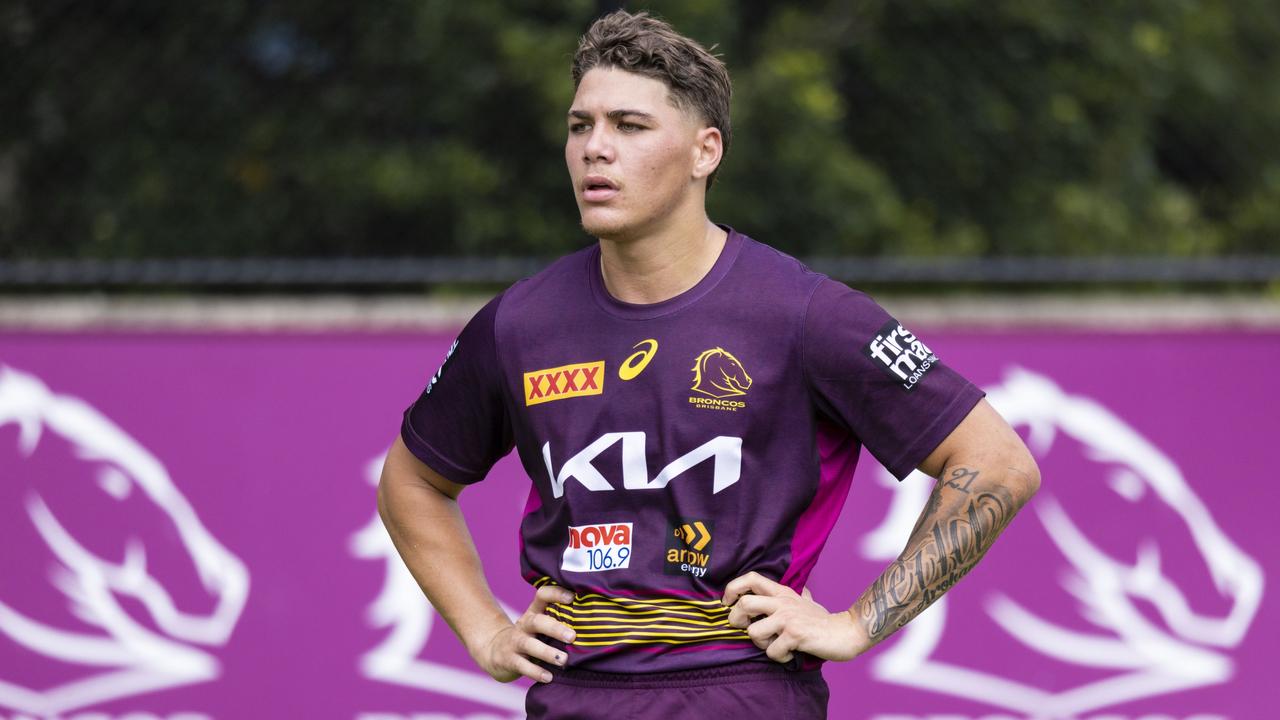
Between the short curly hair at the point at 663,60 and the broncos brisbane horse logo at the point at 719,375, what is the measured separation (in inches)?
19.8

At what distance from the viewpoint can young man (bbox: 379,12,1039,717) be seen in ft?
10.2

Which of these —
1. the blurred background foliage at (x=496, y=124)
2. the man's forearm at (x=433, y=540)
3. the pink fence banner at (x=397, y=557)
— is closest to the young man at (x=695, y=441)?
the man's forearm at (x=433, y=540)

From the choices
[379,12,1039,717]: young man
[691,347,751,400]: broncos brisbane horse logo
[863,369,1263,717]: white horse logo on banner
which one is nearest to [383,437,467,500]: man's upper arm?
[379,12,1039,717]: young man

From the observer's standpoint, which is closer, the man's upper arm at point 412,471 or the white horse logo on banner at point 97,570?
the man's upper arm at point 412,471

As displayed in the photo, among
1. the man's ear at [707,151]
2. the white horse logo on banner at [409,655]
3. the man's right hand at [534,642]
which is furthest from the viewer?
the white horse logo on banner at [409,655]

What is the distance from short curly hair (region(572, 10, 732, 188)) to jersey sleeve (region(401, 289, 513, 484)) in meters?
0.57

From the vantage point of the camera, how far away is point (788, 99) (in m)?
9.97

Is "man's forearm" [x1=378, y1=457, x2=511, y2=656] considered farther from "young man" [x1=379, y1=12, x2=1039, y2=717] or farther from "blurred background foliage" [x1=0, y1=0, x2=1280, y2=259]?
"blurred background foliage" [x1=0, y1=0, x2=1280, y2=259]

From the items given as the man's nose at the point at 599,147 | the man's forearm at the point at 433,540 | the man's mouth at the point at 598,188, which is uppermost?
the man's nose at the point at 599,147

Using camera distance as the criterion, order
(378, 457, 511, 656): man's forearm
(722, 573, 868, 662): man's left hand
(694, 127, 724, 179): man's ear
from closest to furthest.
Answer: (722, 573, 868, 662): man's left hand, (694, 127, 724, 179): man's ear, (378, 457, 511, 656): man's forearm

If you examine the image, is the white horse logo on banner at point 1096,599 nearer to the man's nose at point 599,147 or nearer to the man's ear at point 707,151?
the man's ear at point 707,151

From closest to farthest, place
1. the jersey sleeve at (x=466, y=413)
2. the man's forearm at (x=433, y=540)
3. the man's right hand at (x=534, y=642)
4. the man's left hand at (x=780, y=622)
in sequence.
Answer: the man's left hand at (x=780, y=622)
the man's right hand at (x=534, y=642)
the jersey sleeve at (x=466, y=413)
the man's forearm at (x=433, y=540)

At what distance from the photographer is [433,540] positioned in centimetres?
371

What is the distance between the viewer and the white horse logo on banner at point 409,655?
5.87m
